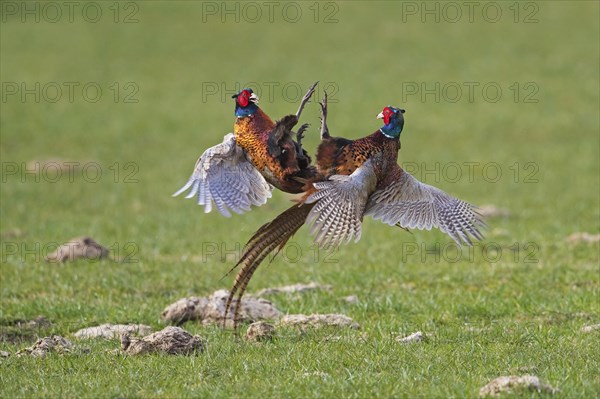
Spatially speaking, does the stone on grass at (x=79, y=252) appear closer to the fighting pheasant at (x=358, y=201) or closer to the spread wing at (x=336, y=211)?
the fighting pheasant at (x=358, y=201)

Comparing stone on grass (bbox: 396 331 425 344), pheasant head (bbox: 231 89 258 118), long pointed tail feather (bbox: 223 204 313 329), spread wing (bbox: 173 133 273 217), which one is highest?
pheasant head (bbox: 231 89 258 118)

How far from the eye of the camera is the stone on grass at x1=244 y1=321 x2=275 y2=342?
8.27 metres

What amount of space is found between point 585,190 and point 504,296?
8.83 metres

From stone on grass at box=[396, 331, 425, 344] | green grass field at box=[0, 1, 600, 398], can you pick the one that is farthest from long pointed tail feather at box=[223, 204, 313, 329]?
stone on grass at box=[396, 331, 425, 344]

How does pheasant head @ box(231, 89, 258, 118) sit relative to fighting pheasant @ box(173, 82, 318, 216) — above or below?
above

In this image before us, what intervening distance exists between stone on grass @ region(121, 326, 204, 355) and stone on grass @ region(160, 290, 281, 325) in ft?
4.29

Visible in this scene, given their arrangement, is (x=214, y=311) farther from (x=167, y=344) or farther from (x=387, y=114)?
(x=387, y=114)

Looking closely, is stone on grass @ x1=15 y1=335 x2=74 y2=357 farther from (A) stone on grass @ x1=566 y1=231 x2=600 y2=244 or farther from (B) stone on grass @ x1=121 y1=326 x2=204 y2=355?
(A) stone on grass @ x1=566 y1=231 x2=600 y2=244

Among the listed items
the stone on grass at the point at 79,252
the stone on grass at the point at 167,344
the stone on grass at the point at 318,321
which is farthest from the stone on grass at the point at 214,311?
the stone on grass at the point at 79,252

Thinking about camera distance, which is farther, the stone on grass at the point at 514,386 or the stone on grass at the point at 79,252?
the stone on grass at the point at 79,252

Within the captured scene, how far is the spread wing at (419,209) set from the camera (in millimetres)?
8438

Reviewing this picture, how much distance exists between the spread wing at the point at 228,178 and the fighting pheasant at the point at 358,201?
0.32 m

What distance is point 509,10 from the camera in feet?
118

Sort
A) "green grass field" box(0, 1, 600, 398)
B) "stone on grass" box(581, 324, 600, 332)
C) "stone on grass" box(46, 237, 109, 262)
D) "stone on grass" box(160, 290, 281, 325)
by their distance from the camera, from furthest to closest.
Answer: "stone on grass" box(46, 237, 109, 262), "stone on grass" box(160, 290, 281, 325), "stone on grass" box(581, 324, 600, 332), "green grass field" box(0, 1, 600, 398)
